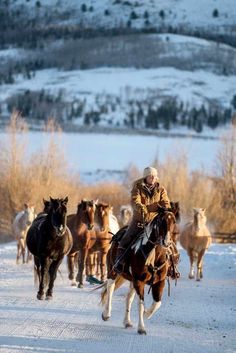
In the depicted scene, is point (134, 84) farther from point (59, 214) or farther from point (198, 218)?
point (59, 214)

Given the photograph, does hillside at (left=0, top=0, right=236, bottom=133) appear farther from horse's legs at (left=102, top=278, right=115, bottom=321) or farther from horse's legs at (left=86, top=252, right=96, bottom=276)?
horse's legs at (left=102, top=278, right=115, bottom=321)

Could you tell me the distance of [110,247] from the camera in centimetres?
1386

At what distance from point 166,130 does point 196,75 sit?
4375 cm

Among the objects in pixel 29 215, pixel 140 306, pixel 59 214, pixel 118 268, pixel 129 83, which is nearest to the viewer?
pixel 140 306

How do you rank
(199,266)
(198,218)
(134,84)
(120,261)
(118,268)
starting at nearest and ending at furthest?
(120,261), (118,268), (199,266), (198,218), (134,84)

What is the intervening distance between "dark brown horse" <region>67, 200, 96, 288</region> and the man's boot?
553 centimetres

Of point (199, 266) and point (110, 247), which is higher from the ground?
point (110, 247)

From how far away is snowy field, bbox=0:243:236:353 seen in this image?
36.4 feet

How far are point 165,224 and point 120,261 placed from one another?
126 cm

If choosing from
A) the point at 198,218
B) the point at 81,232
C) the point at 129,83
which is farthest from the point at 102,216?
the point at 129,83

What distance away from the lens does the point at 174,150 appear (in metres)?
55.1

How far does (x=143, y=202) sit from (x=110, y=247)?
5.51 ft

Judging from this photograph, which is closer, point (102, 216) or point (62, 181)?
point (102, 216)

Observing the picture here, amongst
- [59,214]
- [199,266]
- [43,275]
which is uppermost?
[59,214]
